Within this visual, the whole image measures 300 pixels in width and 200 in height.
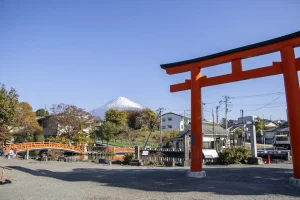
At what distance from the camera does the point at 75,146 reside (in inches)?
1398

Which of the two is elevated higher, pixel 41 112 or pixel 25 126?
pixel 41 112

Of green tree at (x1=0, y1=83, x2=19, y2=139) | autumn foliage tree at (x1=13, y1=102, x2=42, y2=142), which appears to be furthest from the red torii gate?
autumn foliage tree at (x1=13, y1=102, x2=42, y2=142)

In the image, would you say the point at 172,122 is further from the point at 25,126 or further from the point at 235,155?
the point at 235,155

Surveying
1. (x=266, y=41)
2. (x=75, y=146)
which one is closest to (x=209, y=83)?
(x=266, y=41)

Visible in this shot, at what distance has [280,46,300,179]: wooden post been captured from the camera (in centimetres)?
823

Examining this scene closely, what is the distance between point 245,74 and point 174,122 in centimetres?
5387

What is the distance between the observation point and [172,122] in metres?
63.6

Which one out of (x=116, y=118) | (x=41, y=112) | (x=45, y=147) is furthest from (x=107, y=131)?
(x=41, y=112)

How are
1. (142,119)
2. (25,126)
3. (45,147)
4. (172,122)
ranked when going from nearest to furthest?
(45,147) < (25,126) < (142,119) < (172,122)

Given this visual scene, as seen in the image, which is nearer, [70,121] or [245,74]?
[245,74]

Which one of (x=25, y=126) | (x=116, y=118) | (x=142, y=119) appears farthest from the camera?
(x=142, y=119)

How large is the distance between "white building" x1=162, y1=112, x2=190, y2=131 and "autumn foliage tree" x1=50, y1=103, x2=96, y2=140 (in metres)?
26.6

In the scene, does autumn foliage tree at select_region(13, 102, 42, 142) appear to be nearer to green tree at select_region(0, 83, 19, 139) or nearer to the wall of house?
green tree at select_region(0, 83, 19, 139)

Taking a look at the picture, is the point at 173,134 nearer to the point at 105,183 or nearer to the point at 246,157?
the point at 246,157
